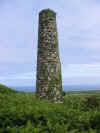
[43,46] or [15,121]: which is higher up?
[43,46]

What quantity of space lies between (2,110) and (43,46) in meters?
7.04

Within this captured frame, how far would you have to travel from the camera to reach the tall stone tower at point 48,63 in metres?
11.2

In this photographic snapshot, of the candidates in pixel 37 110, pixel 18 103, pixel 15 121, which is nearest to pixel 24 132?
pixel 15 121

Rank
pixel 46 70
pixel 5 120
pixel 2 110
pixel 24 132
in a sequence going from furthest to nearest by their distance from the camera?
pixel 46 70
pixel 2 110
pixel 5 120
pixel 24 132

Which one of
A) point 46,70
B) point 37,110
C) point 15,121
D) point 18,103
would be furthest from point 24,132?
point 46,70

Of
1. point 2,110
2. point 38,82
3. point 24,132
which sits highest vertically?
point 38,82

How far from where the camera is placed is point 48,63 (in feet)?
37.1

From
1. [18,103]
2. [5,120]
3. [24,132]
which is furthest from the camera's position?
[18,103]

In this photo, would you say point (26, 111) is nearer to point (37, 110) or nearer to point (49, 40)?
point (37, 110)

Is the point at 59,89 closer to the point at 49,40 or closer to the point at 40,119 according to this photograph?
the point at 49,40

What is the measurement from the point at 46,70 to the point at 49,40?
1722 millimetres

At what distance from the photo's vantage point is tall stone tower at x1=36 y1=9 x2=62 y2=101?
11227mm

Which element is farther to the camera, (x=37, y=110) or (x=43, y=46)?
(x=43, y=46)

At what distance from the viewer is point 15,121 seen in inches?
180
